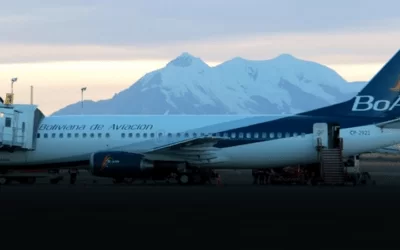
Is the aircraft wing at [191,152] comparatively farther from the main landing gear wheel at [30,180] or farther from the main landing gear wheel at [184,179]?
the main landing gear wheel at [30,180]

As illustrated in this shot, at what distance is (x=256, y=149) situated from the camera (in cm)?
4506

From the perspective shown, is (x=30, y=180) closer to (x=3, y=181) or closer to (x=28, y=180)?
(x=28, y=180)

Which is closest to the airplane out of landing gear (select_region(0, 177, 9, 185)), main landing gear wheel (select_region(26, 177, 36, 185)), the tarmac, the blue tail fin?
the blue tail fin

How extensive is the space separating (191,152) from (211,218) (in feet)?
75.8

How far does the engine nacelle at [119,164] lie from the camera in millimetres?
43531

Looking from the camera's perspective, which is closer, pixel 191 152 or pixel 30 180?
pixel 191 152

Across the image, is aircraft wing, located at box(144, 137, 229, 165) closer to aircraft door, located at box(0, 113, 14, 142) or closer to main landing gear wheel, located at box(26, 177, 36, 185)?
main landing gear wheel, located at box(26, 177, 36, 185)

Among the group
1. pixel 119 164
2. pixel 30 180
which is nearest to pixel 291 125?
pixel 119 164

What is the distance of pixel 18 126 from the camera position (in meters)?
46.4

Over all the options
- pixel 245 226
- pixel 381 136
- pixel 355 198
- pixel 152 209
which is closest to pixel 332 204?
pixel 355 198

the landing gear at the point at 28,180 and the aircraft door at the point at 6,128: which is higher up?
the aircraft door at the point at 6,128

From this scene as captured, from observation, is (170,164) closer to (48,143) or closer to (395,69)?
(48,143)

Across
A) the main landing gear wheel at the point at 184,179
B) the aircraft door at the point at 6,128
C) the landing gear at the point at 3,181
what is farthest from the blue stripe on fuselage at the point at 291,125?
the landing gear at the point at 3,181

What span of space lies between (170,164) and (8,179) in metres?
9.64
